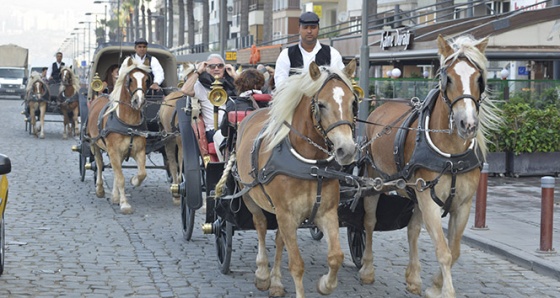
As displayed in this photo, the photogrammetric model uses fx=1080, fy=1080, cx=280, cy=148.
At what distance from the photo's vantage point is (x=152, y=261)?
11.0 meters

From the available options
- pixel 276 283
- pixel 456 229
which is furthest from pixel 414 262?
pixel 276 283

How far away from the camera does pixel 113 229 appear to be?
13250 mm

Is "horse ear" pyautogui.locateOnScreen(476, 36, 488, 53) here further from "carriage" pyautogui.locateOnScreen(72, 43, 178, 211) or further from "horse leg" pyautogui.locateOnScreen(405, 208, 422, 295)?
"carriage" pyautogui.locateOnScreen(72, 43, 178, 211)

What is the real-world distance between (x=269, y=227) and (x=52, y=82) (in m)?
22.7

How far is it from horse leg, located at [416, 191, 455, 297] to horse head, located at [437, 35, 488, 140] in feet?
2.17

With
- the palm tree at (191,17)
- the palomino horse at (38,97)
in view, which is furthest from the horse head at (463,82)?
the palm tree at (191,17)

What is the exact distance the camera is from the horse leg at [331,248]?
8180 millimetres

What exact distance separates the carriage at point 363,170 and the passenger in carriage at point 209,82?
212 centimetres

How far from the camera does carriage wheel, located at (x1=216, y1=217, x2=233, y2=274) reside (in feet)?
32.9

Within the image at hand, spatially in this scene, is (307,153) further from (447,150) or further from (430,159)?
(447,150)

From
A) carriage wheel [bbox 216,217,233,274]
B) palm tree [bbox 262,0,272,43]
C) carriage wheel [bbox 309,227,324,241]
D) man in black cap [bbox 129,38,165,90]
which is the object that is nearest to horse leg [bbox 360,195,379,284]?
carriage wheel [bbox 216,217,233,274]

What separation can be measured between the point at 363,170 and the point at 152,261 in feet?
7.76

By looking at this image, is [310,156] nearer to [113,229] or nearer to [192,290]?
[192,290]

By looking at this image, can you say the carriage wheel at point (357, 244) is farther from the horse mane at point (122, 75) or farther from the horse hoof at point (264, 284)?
the horse mane at point (122, 75)
